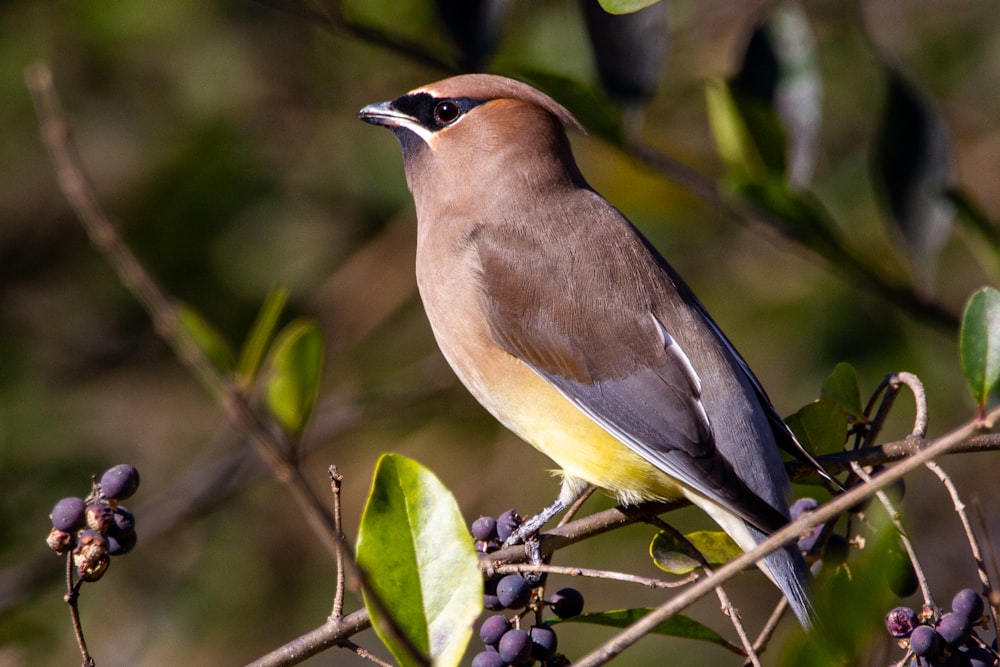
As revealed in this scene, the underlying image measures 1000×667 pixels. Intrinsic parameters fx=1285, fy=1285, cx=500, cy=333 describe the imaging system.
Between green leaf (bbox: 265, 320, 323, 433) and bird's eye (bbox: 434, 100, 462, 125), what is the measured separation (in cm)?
127

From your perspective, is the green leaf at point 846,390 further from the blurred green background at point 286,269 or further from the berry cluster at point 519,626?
the blurred green background at point 286,269

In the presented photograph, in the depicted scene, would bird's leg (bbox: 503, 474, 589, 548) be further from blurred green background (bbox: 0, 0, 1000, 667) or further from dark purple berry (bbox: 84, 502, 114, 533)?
blurred green background (bbox: 0, 0, 1000, 667)

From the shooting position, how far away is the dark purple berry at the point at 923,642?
2.11 m

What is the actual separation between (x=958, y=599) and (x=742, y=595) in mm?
3663

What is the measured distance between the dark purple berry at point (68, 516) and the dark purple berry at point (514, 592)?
0.74 meters

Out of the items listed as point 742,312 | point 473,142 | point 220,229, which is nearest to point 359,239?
point 220,229

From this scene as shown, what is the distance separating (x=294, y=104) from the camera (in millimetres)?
5457

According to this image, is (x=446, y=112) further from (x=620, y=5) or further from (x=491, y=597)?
(x=491, y=597)

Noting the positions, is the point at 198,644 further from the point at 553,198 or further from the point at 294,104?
the point at 553,198

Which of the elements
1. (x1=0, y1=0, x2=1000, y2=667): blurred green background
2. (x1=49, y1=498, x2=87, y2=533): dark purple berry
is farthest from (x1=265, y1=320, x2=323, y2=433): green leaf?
(x1=0, y1=0, x2=1000, y2=667): blurred green background

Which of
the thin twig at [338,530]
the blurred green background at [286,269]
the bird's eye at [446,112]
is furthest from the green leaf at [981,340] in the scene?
the blurred green background at [286,269]

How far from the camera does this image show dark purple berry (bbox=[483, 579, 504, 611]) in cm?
233

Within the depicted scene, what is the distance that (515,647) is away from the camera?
2.16 metres

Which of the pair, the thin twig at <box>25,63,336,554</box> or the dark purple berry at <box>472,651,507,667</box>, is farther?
the dark purple berry at <box>472,651,507,667</box>
